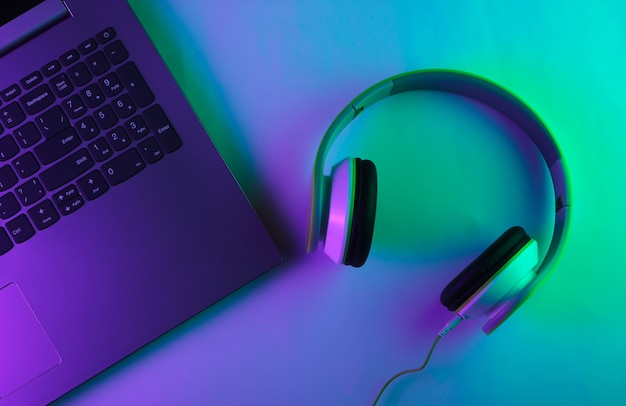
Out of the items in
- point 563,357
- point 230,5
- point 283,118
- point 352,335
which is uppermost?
point 230,5

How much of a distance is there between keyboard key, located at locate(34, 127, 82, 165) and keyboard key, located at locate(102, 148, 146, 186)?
46 mm

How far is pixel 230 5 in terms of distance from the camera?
0.67 m

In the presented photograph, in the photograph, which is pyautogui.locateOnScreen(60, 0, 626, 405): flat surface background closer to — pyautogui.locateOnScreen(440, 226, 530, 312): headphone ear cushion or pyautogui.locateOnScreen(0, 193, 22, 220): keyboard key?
pyautogui.locateOnScreen(440, 226, 530, 312): headphone ear cushion

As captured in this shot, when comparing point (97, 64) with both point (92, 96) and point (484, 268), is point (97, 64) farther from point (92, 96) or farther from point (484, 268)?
point (484, 268)

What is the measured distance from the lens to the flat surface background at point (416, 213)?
23.9 inches

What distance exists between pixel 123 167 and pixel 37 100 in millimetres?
127

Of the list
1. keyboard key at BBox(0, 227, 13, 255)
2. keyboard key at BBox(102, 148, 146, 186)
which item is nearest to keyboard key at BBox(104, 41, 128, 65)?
keyboard key at BBox(102, 148, 146, 186)

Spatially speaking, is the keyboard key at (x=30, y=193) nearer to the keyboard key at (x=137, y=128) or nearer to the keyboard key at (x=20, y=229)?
the keyboard key at (x=20, y=229)

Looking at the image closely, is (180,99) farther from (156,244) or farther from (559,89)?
(559,89)

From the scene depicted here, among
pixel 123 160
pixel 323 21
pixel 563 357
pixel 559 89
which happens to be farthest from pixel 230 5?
pixel 563 357

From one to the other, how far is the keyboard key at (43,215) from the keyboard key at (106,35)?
0.65 feet

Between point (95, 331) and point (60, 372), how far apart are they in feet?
0.21

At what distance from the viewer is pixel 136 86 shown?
58cm

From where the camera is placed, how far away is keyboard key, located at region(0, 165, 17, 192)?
573mm
